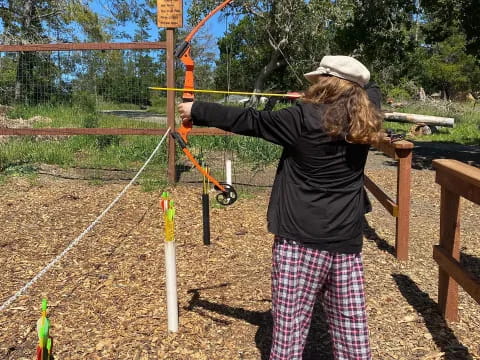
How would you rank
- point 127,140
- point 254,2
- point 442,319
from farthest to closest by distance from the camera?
1. point 254,2
2. point 127,140
3. point 442,319

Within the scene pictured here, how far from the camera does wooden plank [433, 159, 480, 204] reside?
2516 millimetres

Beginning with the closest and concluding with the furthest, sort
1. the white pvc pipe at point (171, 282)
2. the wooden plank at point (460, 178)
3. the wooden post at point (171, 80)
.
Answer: the wooden plank at point (460, 178) → the white pvc pipe at point (171, 282) → the wooden post at point (171, 80)

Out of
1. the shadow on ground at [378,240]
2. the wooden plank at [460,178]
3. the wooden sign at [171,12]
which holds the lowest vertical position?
the shadow on ground at [378,240]

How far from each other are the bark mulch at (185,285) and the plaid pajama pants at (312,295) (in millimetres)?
769

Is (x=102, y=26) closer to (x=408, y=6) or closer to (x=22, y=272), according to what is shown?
(x=408, y=6)

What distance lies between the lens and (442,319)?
3.27m

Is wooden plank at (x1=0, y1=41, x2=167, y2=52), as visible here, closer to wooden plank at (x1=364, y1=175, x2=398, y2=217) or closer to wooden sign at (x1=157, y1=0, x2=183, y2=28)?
wooden sign at (x1=157, y1=0, x2=183, y2=28)

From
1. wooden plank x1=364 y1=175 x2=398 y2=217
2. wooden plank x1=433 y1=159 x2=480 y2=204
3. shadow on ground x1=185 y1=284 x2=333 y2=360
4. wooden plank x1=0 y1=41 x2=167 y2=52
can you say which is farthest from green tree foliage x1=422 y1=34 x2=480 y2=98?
shadow on ground x1=185 y1=284 x2=333 y2=360

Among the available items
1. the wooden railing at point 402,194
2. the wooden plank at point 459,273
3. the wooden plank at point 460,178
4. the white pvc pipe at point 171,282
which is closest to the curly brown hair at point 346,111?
the wooden plank at point 460,178

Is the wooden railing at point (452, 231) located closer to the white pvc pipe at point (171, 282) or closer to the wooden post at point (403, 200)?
the wooden post at point (403, 200)

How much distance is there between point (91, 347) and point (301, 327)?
4.58 feet

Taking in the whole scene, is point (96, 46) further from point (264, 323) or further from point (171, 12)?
point (264, 323)

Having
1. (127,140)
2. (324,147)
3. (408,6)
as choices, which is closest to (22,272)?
(324,147)

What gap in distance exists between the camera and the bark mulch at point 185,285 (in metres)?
2.94
